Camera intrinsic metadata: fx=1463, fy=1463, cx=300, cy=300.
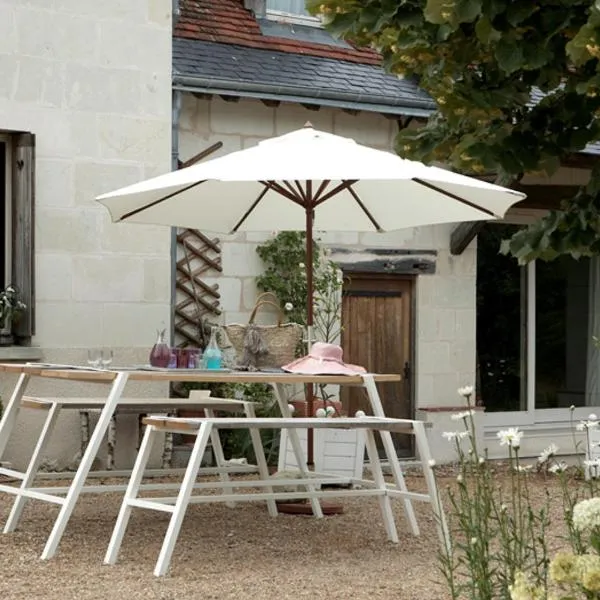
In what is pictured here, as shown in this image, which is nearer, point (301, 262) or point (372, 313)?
point (301, 262)

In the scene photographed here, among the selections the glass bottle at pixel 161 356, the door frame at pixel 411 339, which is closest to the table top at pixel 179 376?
the glass bottle at pixel 161 356

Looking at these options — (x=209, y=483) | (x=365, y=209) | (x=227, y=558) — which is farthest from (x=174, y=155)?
(x=227, y=558)

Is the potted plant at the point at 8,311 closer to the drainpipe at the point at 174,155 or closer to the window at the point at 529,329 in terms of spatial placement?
the drainpipe at the point at 174,155

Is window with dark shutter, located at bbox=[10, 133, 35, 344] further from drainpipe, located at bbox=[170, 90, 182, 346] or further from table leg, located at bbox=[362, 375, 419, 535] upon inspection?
table leg, located at bbox=[362, 375, 419, 535]

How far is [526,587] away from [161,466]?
24.7 ft

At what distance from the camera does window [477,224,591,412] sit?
42.4 ft

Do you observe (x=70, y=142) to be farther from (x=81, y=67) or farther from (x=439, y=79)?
(x=439, y=79)

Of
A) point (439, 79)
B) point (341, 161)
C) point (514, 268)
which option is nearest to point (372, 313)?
point (514, 268)

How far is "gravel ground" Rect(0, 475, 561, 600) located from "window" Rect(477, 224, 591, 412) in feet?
14.1

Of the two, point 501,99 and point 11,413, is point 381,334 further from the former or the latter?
point 501,99

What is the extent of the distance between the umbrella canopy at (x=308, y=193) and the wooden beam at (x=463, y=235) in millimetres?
3201

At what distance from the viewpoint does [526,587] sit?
3.22 meters

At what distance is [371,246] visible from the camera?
11.9 m

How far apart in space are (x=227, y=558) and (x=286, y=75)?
5.51 m
